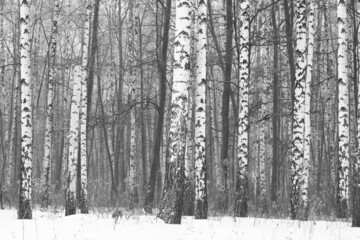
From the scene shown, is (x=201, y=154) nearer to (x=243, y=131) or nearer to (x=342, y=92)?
(x=243, y=131)

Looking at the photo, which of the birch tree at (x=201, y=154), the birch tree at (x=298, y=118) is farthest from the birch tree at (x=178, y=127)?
the birch tree at (x=298, y=118)

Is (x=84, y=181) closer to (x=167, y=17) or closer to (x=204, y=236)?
(x=167, y=17)

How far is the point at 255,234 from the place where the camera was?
22.5ft

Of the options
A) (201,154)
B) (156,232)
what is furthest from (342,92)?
(156,232)

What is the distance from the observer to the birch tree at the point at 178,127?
7812 mm

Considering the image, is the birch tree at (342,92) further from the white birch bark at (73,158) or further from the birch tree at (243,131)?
the white birch bark at (73,158)

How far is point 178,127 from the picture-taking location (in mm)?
7973

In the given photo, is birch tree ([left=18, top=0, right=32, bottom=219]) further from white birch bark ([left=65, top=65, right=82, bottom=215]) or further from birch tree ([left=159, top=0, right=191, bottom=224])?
birch tree ([left=159, top=0, right=191, bottom=224])

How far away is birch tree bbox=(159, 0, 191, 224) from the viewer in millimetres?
7812

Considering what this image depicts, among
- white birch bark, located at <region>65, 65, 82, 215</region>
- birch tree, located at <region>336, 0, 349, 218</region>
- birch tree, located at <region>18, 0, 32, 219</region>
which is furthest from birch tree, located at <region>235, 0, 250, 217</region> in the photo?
birch tree, located at <region>18, 0, 32, 219</region>

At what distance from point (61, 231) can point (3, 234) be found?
3.12 feet

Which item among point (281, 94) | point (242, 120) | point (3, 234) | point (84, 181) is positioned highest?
point (281, 94)

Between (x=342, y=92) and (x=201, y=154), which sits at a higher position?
(x=342, y=92)

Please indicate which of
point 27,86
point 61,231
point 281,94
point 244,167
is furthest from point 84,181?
point 281,94
